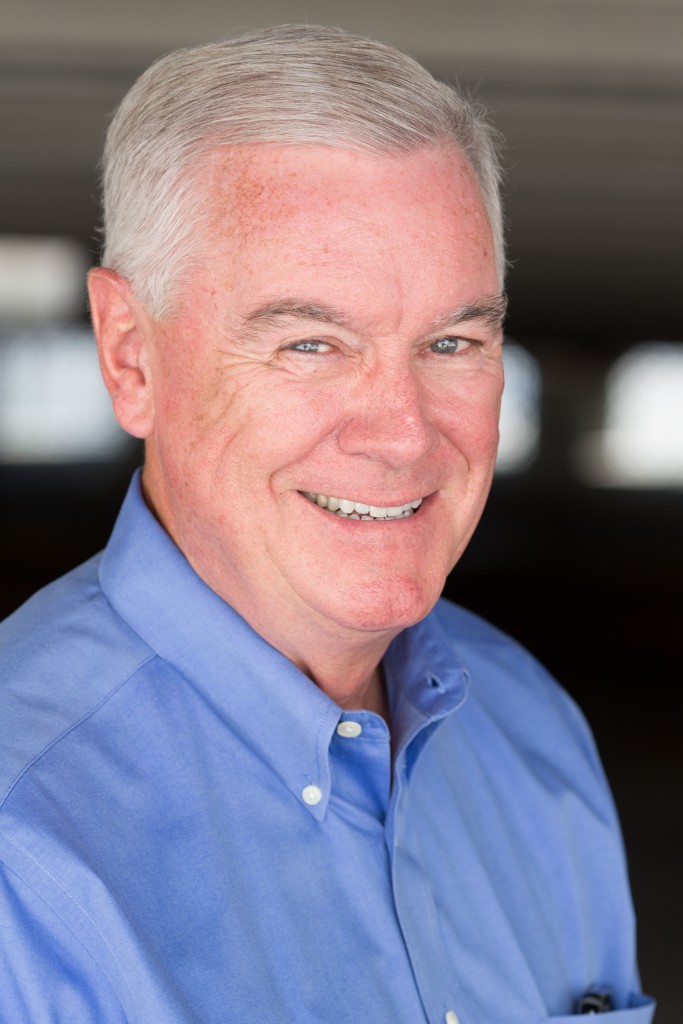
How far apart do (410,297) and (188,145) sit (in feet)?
0.86

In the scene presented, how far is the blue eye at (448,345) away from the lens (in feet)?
3.81

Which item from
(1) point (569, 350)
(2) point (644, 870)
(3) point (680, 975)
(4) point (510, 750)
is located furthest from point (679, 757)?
(1) point (569, 350)

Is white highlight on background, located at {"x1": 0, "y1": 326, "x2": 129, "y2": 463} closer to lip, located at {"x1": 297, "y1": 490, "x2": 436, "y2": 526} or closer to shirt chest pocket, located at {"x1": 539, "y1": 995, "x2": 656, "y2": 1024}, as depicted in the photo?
shirt chest pocket, located at {"x1": 539, "y1": 995, "x2": 656, "y2": 1024}

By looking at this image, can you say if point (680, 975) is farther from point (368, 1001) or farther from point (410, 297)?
point (410, 297)

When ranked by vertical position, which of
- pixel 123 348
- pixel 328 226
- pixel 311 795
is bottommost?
pixel 311 795

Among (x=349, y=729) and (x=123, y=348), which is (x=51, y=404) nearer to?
(x=123, y=348)

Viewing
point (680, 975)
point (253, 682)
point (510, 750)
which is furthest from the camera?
point (680, 975)

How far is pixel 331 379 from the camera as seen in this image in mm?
1119

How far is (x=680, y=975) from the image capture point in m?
4.20

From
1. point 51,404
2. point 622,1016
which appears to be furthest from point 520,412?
point 622,1016

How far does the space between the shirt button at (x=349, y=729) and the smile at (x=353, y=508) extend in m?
0.22

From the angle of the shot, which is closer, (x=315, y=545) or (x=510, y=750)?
(x=315, y=545)

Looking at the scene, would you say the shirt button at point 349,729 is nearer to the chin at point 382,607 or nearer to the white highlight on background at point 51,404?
the chin at point 382,607

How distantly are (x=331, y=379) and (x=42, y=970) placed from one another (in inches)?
22.4
